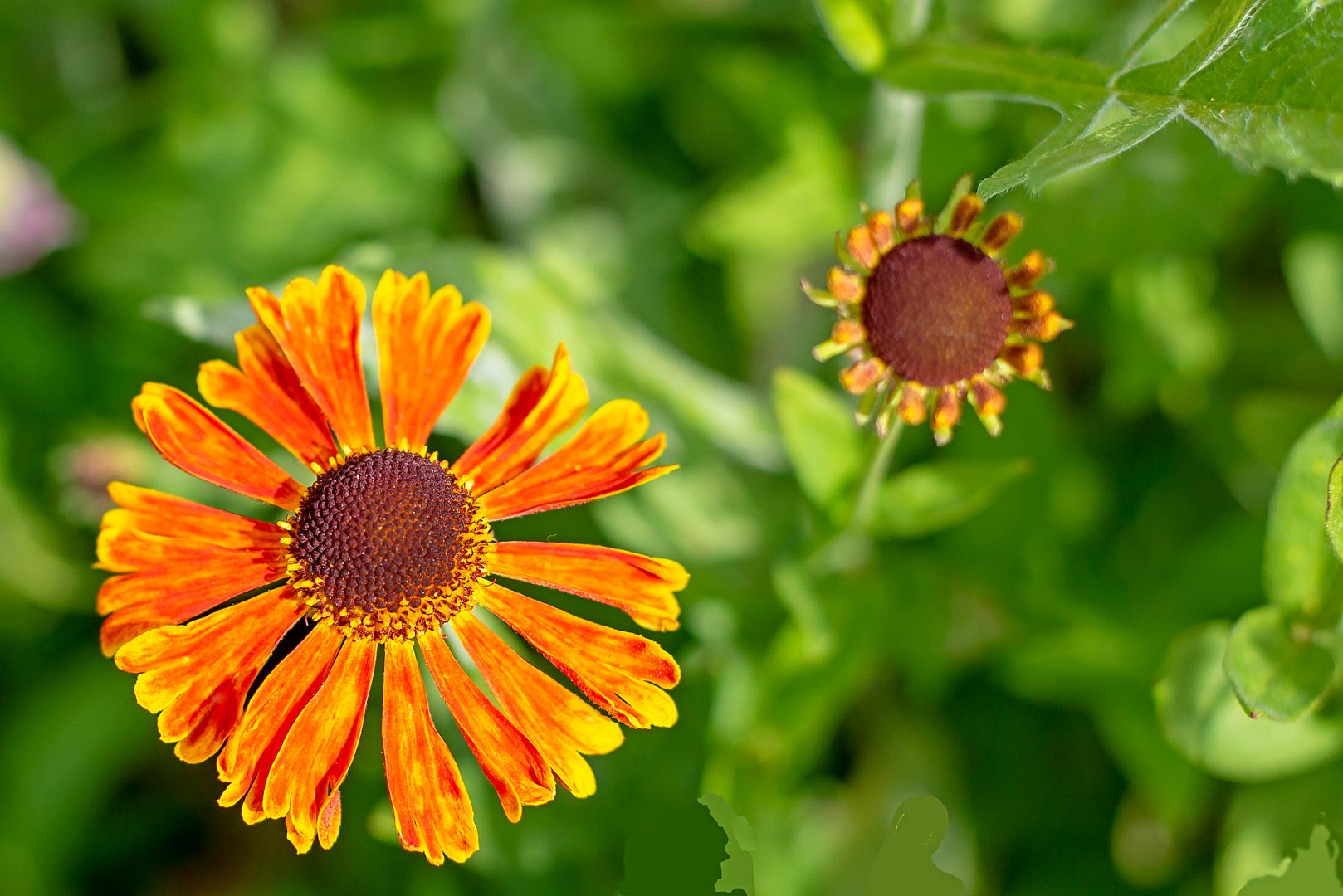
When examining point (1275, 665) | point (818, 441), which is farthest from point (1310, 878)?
point (818, 441)

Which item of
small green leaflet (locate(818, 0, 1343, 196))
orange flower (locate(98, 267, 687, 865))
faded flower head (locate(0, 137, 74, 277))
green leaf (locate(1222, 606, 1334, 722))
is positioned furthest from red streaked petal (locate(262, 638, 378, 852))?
faded flower head (locate(0, 137, 74, 277))

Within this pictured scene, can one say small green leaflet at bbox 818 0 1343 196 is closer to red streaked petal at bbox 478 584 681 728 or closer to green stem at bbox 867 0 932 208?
green stem at bbox 867 0 932 208

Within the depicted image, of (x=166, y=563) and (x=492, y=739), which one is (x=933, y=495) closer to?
(x=492, y=739)

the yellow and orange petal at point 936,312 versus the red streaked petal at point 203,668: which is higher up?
the yellow and orange petal at point 936,312

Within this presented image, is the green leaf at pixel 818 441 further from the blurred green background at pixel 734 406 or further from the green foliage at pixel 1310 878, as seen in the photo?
the green foliage at pixel 1310 878

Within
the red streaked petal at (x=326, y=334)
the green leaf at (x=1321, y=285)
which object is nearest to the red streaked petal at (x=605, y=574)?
the red streaked petal at (x=326, y=334)

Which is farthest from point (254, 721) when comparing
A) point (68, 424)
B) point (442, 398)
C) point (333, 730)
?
point (68, 424)

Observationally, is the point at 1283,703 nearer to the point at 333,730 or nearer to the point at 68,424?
the point at 333,730
